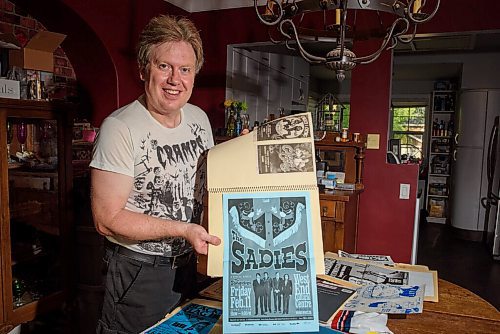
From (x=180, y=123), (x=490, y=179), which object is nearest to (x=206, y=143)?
(x=180, y=123)

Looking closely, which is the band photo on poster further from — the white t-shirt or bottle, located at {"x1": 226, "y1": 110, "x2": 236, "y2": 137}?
bottle, located at {"x1": 226, "y1": 110, "x2": 236, "y2": 137}

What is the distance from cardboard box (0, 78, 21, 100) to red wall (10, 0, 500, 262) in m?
0.74

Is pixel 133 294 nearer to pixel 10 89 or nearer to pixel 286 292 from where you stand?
pixel 286 292

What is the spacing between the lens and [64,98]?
2979mm

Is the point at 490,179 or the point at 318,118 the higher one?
the point at 318,118

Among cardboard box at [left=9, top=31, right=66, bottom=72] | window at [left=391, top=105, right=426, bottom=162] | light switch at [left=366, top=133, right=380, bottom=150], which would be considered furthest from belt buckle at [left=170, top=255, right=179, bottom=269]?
window at [left=391, top=105, right=426, bottom=162]

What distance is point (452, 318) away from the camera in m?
1.17

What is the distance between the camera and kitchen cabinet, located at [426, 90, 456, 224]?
679 centimetres

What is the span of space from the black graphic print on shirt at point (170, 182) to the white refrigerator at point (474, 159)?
5206 mm

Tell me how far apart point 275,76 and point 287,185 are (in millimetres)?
4176

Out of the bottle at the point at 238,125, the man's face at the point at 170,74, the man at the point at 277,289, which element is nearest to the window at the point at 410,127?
the bottle at the point at 238,125

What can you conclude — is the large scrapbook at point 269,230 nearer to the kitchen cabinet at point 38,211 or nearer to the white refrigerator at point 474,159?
the kitchen cabinet at point 38,211

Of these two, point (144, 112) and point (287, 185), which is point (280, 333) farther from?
point (144, 112)

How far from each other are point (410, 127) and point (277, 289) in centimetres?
766
